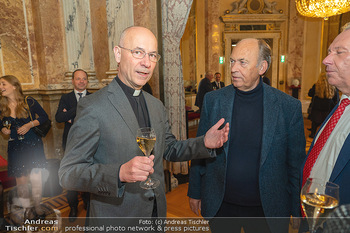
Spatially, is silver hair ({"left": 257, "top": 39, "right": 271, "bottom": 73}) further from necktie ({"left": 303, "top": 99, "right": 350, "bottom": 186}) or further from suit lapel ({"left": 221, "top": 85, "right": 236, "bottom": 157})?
necktie ({"left": 303, "top": 99, "right": 350, "bottom": 186})

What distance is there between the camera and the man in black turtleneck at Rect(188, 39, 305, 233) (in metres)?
1.69

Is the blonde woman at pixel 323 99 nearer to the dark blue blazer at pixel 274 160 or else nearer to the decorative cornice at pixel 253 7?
the dark blue blazer at pixel 274 160

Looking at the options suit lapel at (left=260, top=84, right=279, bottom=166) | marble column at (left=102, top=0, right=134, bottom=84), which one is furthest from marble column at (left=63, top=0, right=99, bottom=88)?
suit lapel at (left=260, top=84, right=279, bottom=166)

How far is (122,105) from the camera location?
56.9 inches

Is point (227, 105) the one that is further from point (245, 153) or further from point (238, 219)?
point (238, 219)

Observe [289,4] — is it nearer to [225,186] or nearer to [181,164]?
[181,164]

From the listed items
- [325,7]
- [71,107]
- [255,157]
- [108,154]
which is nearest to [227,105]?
[255,157]

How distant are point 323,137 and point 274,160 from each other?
37 centimetres

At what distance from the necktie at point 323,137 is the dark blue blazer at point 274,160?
9.8 inches

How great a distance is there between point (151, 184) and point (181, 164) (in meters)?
2.66

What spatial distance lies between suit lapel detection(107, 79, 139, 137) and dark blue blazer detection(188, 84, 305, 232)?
2.23 ft

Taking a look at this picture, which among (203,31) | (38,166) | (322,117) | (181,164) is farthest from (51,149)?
(203,31)

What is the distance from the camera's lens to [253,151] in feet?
5.66

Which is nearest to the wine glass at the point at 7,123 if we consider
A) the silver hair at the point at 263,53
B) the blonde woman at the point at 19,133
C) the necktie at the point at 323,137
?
the blonde woman at the point at 19,133
